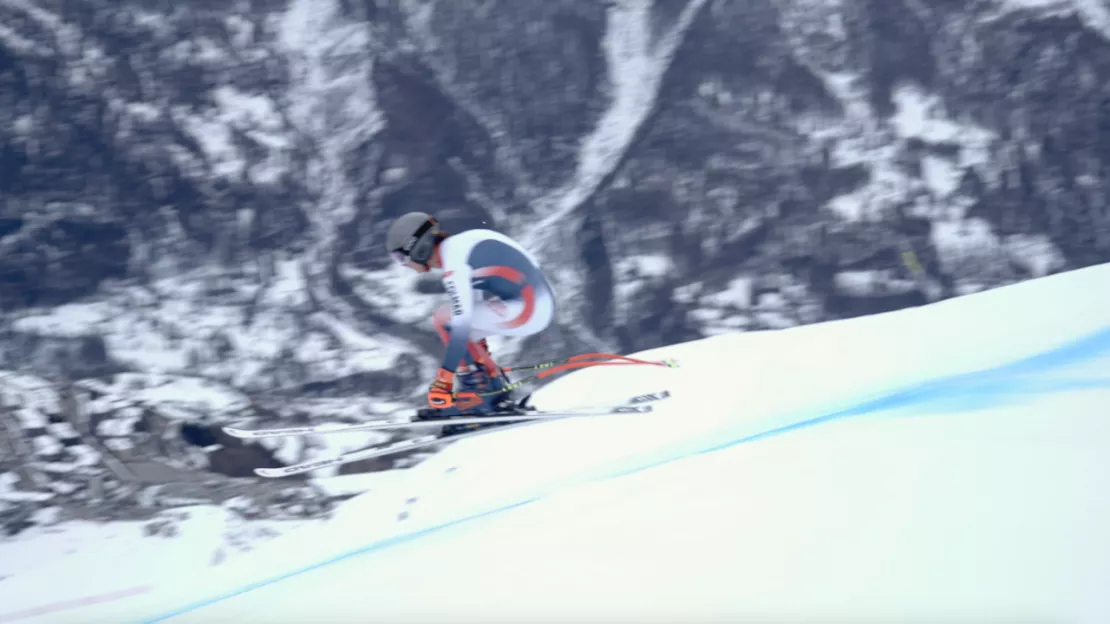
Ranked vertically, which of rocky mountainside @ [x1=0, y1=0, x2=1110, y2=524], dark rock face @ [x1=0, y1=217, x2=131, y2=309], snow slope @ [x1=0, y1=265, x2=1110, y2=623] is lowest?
snow slope @ [x1=0, y1=265, x2=1110, y2=623]

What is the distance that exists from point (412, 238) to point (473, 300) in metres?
0.51

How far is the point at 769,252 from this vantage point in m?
11.2

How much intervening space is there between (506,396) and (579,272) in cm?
667

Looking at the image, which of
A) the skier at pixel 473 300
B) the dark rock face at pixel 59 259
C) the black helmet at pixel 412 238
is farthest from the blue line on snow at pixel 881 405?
the dark rock face at pixel 59 259

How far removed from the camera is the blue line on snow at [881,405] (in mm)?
4625

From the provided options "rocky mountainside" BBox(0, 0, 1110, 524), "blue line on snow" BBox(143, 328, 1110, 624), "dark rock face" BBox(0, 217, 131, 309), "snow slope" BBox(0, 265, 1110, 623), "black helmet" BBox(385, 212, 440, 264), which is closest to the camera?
"snow slope" BBox(0, 265, 1110, 623)

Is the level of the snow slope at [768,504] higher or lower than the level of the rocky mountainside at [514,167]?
lower

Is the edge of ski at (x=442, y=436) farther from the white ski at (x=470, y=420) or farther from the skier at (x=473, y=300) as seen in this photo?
the skier at (x=473, y=300)

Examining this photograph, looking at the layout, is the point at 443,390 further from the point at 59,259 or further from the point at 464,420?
the point at 59,259

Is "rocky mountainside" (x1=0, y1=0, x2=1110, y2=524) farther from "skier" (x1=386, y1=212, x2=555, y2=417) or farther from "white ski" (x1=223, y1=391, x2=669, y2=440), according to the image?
"skier" (x1=386, y1=212, x2=555, y2=417)

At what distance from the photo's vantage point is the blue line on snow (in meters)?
4.62

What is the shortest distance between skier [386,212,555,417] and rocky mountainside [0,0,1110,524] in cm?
512

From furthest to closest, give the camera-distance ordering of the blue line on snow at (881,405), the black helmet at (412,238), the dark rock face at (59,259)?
the dark rock face at (59,259) → the blue line on snow at (881,405) → the black helmet at (412,238)

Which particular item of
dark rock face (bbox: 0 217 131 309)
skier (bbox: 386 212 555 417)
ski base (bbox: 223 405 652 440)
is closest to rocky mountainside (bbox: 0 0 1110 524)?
A: dark rock face (bbox: 0 217 131 309)
